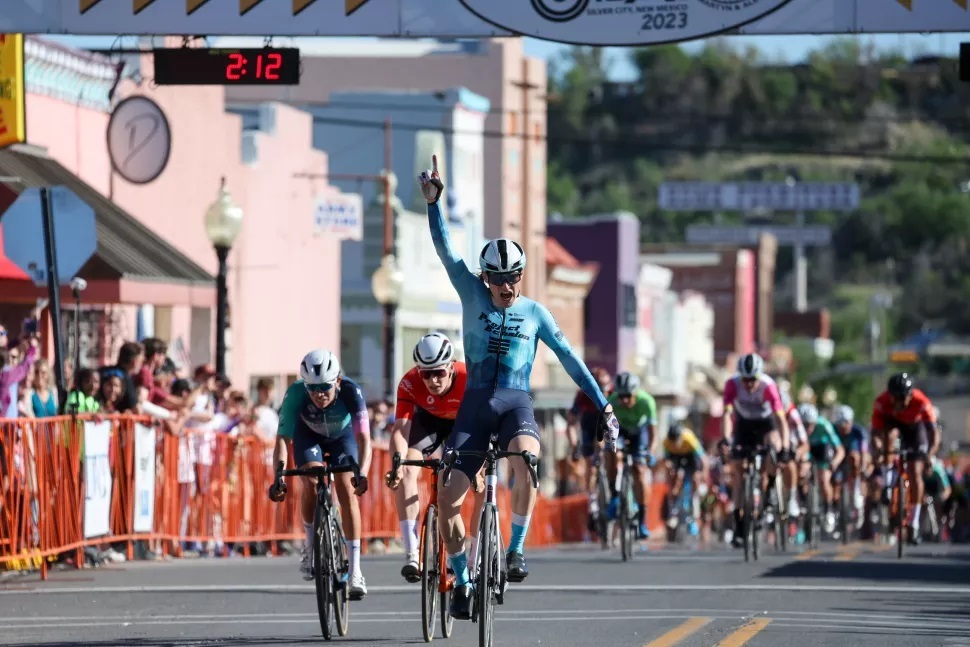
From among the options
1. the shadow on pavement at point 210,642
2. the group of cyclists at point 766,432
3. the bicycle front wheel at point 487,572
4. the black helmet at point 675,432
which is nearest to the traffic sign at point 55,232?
the group of cyclists at point 766,432

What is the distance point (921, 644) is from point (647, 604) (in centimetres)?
303

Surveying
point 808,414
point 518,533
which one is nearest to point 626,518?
point 808,414

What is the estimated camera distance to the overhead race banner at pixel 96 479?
1888 centimetres

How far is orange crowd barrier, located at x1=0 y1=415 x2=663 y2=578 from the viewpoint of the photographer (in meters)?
17.6

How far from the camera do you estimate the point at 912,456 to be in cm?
2264

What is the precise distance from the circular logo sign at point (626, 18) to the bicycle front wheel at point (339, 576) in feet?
20.2

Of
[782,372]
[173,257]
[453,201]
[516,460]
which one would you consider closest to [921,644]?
[516,460]

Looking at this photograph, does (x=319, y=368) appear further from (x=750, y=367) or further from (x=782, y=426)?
(x=782, y=426)

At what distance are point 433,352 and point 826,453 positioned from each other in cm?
1567

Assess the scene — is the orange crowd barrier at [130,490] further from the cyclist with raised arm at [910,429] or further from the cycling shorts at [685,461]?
the cyclist with raised arm at [910,429]

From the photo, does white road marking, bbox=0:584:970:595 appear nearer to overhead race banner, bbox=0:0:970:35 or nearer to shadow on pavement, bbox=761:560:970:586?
shadow on pavement, bbox=761:560:970:586

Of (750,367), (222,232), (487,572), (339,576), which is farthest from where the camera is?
(222,232)

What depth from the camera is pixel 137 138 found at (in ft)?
101

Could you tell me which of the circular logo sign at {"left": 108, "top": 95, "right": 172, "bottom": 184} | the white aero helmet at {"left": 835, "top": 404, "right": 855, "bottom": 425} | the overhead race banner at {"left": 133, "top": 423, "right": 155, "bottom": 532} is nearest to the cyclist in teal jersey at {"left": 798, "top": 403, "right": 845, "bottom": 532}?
the white aero helmet at {"left": 835, "top": 404, "right": 855, "bottom": 425}
